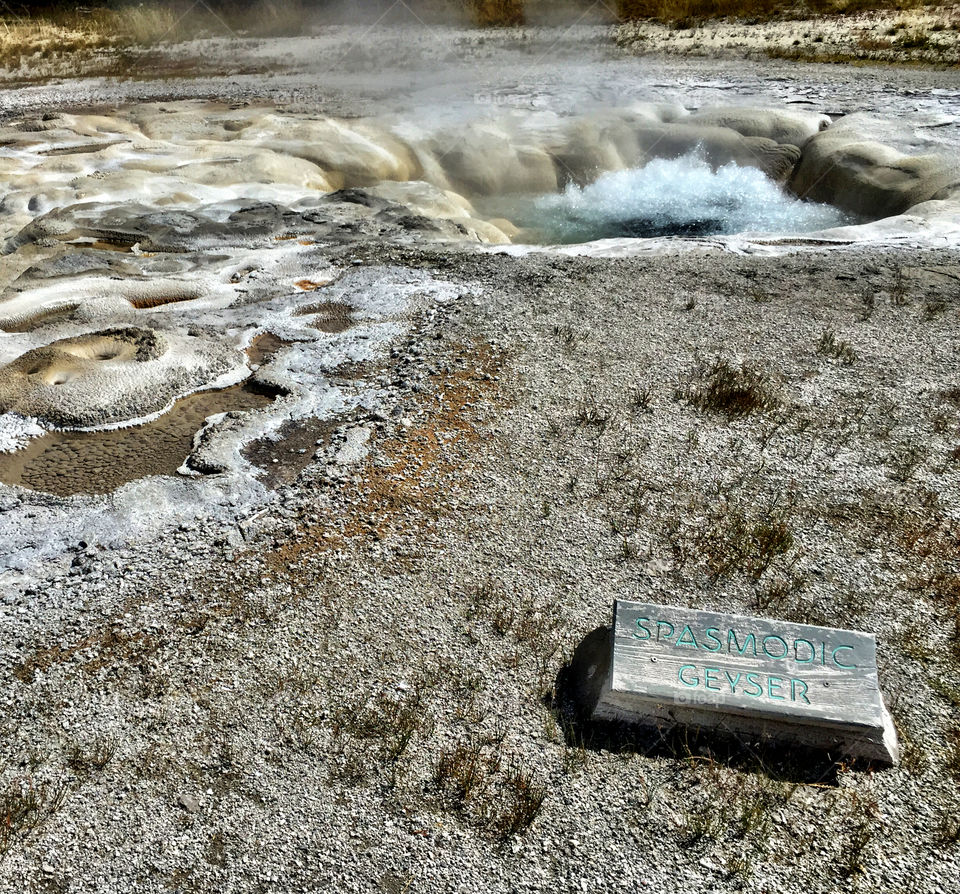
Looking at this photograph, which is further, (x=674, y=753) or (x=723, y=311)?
(x=723, y=311)

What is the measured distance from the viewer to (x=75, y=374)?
317 inches

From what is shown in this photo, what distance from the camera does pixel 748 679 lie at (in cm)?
432

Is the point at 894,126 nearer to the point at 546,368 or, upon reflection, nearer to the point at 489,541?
the point at 546,368

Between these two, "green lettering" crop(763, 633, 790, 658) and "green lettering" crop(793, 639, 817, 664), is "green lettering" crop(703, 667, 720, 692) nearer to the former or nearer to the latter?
"green lettering" crop(763, 633, 790, 658)

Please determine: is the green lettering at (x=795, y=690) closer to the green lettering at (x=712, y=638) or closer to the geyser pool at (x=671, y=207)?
the green lettering at (x=712, y=638)

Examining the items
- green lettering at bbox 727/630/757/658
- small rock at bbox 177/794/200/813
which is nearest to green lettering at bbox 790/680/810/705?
green lettering at bbox 727/630/757/658

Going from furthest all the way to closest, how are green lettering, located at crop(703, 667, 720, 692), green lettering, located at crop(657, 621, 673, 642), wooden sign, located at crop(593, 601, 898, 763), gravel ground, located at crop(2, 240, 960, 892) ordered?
1. green lettering, located at crop(657, 621, 673, 642)
2. green lettering, located at crop(703, 667, 720, 692)
3. wooden sign, located at crop(593, 601, 898, 763)
4. gravel ground, located at crop(2, 240, 960, 892)

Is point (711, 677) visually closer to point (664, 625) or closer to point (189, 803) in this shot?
point (664, 625)

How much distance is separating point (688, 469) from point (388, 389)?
3304 mm

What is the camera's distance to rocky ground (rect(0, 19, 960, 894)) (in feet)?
12.6

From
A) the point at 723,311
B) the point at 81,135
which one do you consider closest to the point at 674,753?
the point at 723,311

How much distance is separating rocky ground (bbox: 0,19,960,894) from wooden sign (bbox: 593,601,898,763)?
0.17 m

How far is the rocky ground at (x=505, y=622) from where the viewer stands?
3834mm

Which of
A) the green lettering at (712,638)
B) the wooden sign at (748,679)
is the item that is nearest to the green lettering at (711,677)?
the wooden sign at (748,679)
